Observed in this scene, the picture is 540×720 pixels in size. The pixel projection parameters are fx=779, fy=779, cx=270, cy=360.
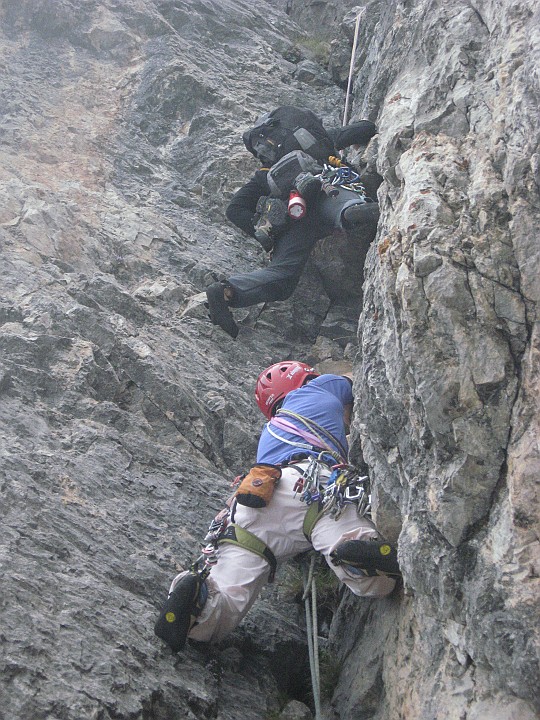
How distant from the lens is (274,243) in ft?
26.2

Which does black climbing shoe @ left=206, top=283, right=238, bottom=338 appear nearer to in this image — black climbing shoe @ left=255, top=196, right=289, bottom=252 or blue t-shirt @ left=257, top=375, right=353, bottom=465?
black climbing shoe @ left=255, top=196, right=289, bottom=252

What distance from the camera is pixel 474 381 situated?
3.60m

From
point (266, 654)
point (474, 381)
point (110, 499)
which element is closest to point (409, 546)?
point (474, 381)

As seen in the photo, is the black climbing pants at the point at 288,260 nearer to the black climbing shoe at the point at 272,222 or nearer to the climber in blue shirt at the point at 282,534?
the black climbing shoe at the point at 272,222

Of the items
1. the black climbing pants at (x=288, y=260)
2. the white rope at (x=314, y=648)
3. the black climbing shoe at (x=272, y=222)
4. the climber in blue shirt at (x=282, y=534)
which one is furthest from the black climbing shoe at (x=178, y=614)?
the black climbing shoe at (x=272, y=222)

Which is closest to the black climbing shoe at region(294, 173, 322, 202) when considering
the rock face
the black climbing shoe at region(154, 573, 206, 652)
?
the rock face

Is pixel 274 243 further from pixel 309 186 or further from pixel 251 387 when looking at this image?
pixel 251 387

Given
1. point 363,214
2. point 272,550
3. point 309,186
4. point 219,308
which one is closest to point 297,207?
point 309,186

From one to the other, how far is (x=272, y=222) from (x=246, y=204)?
0.70 m

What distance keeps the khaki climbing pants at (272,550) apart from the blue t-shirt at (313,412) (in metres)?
0.28

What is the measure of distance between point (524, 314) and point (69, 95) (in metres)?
7.65

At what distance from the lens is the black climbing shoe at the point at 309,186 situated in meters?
7.53

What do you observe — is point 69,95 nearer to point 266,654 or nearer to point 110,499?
point 110,499

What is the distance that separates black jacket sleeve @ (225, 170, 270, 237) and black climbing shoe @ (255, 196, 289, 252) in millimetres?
107
